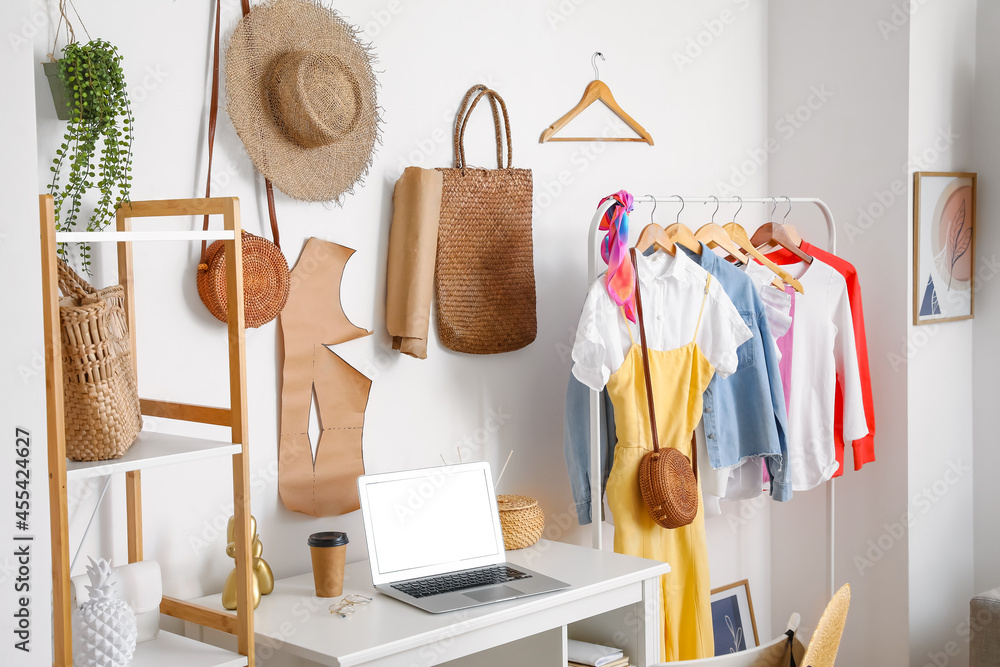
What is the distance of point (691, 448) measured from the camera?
2506mm

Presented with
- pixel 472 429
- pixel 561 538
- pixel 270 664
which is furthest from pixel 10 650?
pixel 561 538

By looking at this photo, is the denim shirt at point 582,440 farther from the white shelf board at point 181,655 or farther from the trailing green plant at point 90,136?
the trailing green plant at point 90,136

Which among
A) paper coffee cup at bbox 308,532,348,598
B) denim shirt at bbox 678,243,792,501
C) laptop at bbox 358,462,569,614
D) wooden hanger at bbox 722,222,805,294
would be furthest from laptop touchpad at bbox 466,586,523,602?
wooden hanger at bbox 722,222,805,294

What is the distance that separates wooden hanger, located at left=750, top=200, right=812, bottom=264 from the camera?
278 centimetres

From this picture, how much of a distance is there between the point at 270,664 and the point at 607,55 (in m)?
1.87

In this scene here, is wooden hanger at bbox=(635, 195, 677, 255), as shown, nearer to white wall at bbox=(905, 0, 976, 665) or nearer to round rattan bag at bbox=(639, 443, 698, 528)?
round rattan bag at bbox=(639, 443, 698, 528)

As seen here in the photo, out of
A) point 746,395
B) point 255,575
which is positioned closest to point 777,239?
point 746,395

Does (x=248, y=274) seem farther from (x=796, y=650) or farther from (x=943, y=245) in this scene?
(x=943, y=245)

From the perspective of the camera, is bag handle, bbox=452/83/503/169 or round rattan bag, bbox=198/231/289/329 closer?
round rattan bag, bbox=198/231/289/329

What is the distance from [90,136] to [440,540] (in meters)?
1.06

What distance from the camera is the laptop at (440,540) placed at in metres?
1.88

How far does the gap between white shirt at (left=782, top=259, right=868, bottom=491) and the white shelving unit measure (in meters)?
Answer: 1.73

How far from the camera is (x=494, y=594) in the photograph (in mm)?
1842

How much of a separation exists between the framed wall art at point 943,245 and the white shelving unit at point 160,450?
85.3 inches
